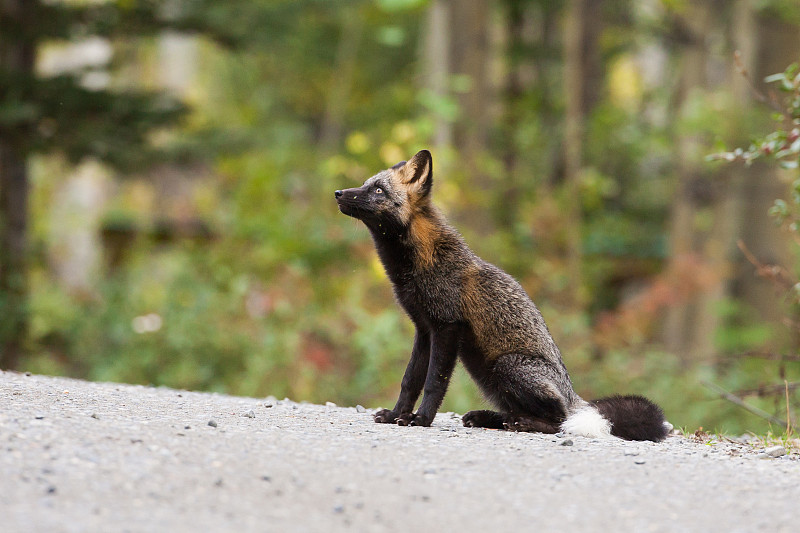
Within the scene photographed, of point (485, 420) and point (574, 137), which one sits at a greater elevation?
point (574, 137)

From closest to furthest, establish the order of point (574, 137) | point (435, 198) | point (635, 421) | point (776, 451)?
1. point (776, 451)
2. point (635, 421)
3. point (435, 198)
4. point (574, 137)

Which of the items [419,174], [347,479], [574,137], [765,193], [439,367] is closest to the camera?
[347,479]

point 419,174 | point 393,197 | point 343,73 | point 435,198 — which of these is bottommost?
point 393,197

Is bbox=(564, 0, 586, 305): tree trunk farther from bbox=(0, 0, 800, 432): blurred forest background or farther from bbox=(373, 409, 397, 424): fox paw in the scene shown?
bbox=(373, 409, 397, 424): fox paw

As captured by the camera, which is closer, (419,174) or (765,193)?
(419,174)

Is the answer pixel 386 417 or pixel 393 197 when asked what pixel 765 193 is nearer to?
pixel 393 197

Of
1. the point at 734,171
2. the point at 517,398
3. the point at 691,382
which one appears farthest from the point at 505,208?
the point at 517,398

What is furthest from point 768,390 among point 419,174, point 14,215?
point 14,215

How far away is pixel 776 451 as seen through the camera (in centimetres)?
505

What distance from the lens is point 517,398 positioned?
530 cm

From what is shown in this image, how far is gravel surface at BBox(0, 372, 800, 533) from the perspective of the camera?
10.8ft

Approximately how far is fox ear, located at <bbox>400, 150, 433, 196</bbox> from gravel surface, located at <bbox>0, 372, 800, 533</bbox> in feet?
5.12

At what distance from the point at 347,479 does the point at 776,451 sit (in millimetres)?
2740

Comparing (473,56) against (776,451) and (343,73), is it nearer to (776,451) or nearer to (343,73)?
(343,73)
